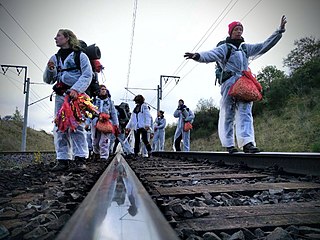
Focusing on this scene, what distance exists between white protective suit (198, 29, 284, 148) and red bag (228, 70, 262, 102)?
0.22m

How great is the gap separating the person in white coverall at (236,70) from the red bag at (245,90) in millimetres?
216

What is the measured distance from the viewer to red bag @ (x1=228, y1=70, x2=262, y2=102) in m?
4.79

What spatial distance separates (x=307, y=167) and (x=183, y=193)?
5.60 feet

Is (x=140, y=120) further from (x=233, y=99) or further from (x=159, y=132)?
Result: (x=159, y=132)

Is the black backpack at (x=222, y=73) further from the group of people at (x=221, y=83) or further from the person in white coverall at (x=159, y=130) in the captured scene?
the person in white coverall at (x=159, y=130)

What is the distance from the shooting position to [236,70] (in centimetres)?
522

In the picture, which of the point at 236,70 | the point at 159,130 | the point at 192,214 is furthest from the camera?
the point at 159,130

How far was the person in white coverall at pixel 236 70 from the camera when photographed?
4953 mm

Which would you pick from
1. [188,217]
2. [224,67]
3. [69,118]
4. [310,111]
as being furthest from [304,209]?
[310,111]

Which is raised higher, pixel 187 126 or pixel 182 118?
pixel 182 118

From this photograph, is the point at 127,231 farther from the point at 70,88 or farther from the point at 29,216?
the point at 70,88

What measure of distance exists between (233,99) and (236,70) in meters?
0.50

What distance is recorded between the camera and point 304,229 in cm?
136

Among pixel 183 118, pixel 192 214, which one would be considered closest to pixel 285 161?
pixel 192 214
